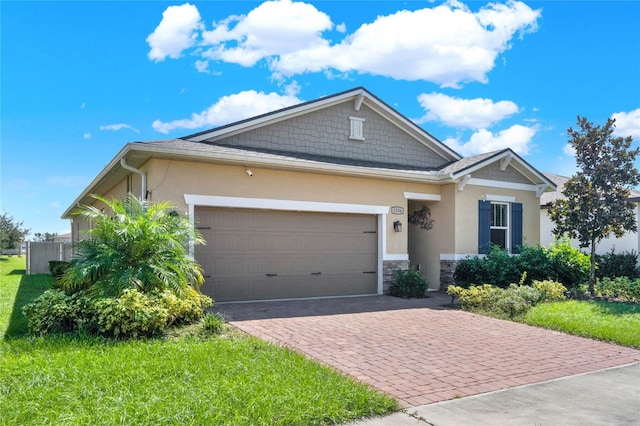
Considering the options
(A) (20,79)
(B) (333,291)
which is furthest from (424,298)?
(A) (20,79)

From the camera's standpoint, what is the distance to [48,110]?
14.4 metres

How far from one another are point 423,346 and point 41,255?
66.0 ft

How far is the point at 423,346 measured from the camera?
7.03 metres

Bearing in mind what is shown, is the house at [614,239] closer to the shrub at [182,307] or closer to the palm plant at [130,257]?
the shrub at [182,307]

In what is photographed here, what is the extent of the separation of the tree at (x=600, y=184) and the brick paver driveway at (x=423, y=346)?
213 inches

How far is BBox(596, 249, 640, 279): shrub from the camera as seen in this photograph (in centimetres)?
1570

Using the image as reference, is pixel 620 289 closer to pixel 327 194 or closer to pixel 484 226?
pixel 484 226

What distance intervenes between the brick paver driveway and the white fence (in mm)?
15273

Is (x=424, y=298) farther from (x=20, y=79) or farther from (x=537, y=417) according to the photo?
(x=20, y=79)

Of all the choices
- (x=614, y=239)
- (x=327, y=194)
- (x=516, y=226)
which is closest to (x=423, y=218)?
(x=516, y=226)

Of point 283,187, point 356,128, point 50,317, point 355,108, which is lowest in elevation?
point 50,317

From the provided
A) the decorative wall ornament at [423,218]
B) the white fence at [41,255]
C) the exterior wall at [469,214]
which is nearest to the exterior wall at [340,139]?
the decorative wall ornament at [423,218]

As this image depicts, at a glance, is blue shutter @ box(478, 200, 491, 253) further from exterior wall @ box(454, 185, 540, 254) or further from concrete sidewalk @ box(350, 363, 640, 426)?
concrete sidewalk @ box(350, 363, 640, 426)

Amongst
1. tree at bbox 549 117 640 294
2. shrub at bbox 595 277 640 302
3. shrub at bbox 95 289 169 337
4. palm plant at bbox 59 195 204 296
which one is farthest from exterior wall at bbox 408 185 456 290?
shrub at bbox 95 289 169 337
